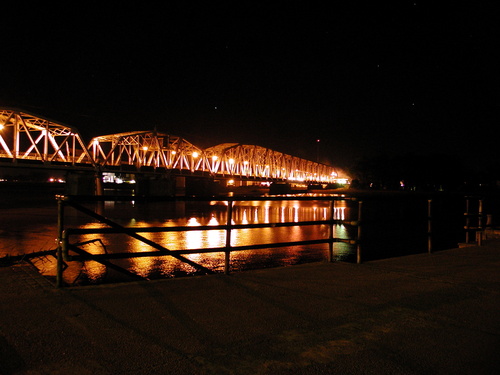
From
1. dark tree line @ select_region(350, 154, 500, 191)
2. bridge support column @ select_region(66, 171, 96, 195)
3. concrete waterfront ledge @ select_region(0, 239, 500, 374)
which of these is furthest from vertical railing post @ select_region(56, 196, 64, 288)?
dark tree line @ select_region(350, 154, 500, 191)

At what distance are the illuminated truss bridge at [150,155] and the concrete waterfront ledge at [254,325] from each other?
71454mm

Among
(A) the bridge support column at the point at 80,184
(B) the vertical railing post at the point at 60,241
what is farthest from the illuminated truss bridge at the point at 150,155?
(B) the vertical railing post at the point at 60,241

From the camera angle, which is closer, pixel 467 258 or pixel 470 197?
pixel 467 258

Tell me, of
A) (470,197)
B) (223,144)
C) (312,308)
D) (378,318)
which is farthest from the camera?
(223,144)

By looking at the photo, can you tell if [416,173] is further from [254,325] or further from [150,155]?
[254,325]

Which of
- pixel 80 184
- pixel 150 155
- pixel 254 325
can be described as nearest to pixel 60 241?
pixel 254 325

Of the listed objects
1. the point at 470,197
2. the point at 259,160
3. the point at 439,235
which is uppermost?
the point at 259,160

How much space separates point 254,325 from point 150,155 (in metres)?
105

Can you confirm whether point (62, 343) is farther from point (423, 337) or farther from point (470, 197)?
point (470, 197)

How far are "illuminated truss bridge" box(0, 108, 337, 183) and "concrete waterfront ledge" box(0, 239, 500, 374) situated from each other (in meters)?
71.5

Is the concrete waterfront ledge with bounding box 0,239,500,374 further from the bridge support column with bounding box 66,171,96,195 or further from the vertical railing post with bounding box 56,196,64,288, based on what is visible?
the bridge support column with bounding box 66,171,96,195

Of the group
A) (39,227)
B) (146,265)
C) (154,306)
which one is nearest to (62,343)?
(154,306)

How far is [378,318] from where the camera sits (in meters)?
4.23

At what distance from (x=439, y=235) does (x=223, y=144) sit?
378 feet
